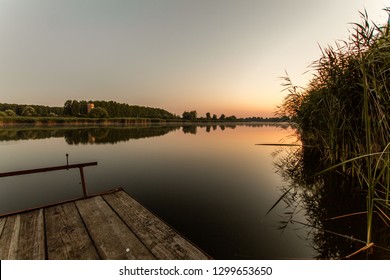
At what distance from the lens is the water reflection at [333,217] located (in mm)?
3001

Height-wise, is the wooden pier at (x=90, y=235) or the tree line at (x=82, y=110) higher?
the tree line at (x=82, y=110)

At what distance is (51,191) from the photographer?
6.57 meters

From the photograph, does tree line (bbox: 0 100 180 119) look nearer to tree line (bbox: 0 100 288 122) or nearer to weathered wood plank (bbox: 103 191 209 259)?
tree line (bbox: 0 100 288 122)

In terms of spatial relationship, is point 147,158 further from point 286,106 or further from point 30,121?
point 30,121

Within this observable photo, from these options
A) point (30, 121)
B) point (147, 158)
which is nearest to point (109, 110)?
point (30, 121)

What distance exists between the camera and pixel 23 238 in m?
2.68

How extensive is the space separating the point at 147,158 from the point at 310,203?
9478 mm

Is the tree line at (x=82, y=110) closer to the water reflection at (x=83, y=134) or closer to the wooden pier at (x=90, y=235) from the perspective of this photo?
the water reflection at (x=83, y=134)

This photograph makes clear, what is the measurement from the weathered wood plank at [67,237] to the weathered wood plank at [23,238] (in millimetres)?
96

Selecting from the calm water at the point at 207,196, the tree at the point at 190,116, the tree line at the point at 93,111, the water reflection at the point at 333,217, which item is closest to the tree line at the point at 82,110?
the tree line at the point at 93,111

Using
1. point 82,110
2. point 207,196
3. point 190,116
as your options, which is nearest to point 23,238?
point 207,196

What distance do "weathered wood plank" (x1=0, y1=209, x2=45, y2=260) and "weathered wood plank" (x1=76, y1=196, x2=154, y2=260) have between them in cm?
61

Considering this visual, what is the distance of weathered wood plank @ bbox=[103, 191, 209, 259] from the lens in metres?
2.42

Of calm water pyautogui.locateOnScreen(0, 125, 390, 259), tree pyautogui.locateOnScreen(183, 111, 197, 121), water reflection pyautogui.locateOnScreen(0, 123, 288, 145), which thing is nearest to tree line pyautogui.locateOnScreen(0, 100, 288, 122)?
tree pyautogui.locateOnScreen(183, 111, 197, 121)
